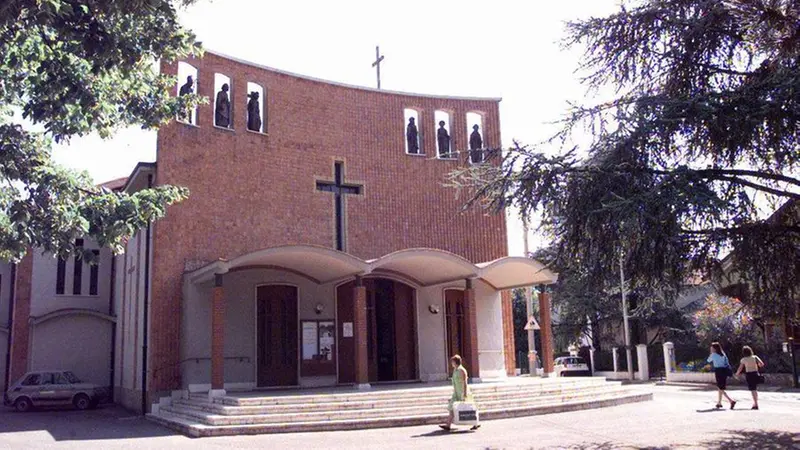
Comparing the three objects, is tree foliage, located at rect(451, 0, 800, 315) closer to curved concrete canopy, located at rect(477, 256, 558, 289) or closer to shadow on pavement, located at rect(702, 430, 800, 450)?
shadow on pavement, located at rect(702, 430, 800, 450)

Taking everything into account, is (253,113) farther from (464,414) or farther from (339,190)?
(464,414)

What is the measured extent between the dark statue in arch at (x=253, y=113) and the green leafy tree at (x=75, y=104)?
8449 millimetres

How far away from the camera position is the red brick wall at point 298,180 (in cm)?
1869

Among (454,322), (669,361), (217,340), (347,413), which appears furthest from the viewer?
(669,361)

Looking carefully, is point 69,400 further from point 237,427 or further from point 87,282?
point 237,427

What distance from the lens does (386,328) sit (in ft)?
69.3

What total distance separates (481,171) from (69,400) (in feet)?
56.8

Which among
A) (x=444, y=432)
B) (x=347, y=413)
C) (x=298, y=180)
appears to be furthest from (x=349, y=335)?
(x=444, y=432)

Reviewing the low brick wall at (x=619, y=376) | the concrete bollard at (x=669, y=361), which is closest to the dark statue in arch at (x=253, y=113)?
the concrete bollard at (x=669, y=361)

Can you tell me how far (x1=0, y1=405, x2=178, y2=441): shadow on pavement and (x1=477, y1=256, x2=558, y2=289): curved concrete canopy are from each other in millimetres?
9352

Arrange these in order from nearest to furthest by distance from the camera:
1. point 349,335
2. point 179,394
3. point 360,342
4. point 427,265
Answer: point 360,342
point 179,394
point 427,265
point 349,335

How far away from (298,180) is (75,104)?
11275 millimetres

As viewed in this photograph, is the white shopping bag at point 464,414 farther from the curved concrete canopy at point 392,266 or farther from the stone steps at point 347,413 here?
the curved concrete canopy at point 392,266

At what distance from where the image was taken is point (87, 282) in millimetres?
28750
